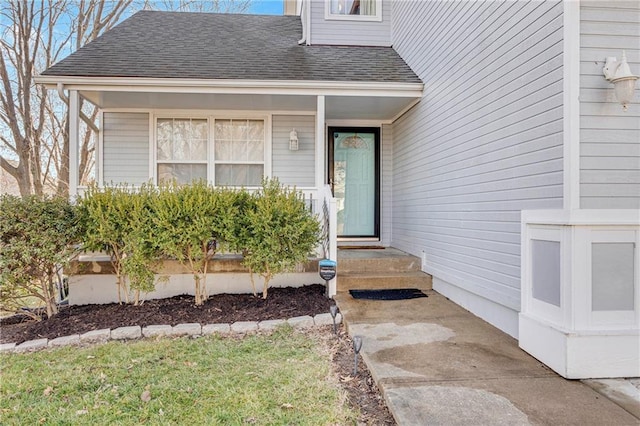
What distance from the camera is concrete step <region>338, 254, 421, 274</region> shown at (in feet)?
17.0

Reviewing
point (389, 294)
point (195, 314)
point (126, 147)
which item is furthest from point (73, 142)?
point (389, 294)

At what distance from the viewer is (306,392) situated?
2529mm

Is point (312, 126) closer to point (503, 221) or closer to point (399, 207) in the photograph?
point (399, 207)

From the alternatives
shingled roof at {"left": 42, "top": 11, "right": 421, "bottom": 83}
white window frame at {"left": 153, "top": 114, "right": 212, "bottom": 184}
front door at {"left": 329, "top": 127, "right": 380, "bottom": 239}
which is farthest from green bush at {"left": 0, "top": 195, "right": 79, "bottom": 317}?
front door at {"left": 329, "top": 127, "right": 380, "bottom": 239}

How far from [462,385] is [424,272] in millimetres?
2961

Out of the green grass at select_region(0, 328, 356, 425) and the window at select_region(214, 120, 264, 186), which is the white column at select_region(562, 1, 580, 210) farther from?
the window at select_region(214, 120, 264, 186)

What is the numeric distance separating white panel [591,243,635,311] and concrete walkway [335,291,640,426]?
0.63m

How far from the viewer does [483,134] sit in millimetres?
3869

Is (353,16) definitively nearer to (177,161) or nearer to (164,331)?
(177,161)

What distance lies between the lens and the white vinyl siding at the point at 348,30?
707 cm

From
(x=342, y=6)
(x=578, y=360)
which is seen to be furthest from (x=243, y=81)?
(x=578, y=360)

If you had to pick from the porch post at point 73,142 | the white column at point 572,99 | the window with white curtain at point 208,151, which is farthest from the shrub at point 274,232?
the white column at point 572,99

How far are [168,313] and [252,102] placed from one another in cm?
358

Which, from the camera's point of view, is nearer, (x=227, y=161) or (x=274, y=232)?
(x=274, y=232)
